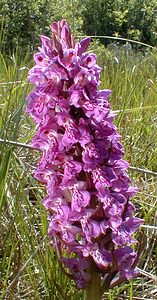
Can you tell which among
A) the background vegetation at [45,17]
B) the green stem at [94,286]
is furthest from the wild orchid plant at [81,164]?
the background vegetation at [45,17]

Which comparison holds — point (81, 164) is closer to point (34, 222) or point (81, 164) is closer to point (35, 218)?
point (35, 218)

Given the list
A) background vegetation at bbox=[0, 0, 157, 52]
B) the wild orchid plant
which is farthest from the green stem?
background vegetation at bbox=[0, 0, 157, 52]

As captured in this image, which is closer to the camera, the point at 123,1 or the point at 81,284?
the point at 81,284

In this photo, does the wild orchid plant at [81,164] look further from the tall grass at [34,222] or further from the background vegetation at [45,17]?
the background vegetation at [45,17]

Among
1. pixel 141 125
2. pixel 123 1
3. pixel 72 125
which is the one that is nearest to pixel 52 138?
pixel 72 125

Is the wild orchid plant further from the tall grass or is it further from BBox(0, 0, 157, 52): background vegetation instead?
BBox(0, 0, 157, 52): background vegetation

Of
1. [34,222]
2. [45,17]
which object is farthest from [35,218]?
[45,17]

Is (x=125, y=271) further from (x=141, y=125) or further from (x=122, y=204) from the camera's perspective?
(x=141, y=125)
